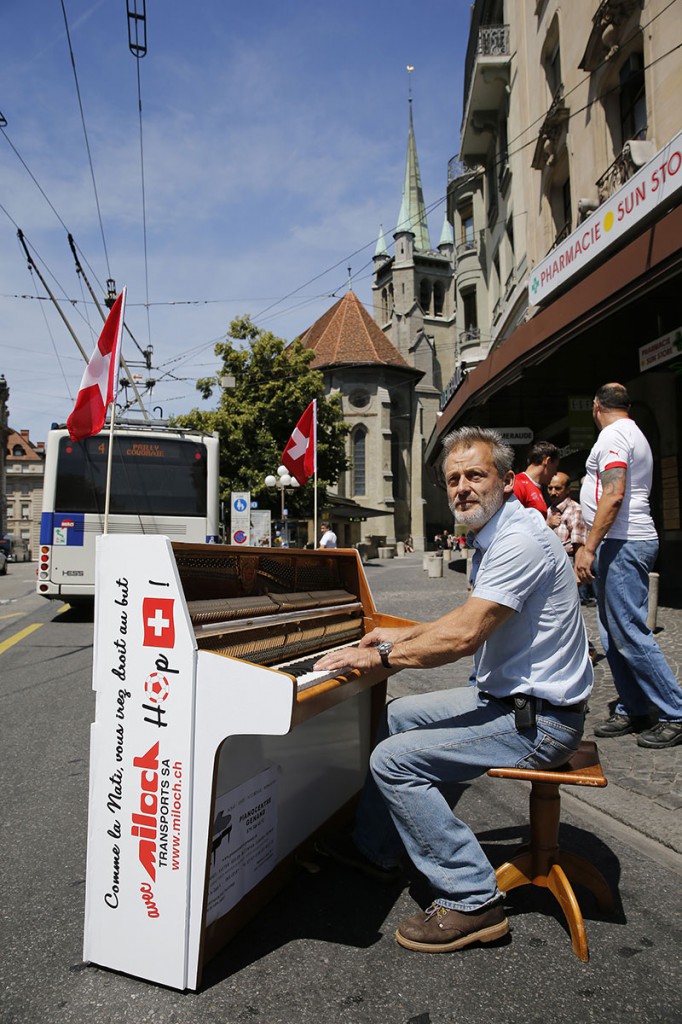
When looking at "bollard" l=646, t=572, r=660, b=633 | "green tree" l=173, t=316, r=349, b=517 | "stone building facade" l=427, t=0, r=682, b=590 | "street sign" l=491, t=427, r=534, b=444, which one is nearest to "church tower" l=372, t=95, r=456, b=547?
"green tree" l=173, t=316, r=349, b=517

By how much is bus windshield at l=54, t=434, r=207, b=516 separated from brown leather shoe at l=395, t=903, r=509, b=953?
11514 millimetres

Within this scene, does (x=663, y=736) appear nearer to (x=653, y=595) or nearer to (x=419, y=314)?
(x=653, y=595)

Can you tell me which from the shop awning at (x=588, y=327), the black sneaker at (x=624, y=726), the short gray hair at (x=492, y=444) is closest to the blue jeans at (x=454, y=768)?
the short gray hair at (x=492, y=444)

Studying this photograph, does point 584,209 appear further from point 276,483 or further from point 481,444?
point 276,483

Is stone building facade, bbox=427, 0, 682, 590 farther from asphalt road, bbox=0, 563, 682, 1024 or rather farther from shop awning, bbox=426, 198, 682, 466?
asphalt road, bbox=0, 563, 682, 1024

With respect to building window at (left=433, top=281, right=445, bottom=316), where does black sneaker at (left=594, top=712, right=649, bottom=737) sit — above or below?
below

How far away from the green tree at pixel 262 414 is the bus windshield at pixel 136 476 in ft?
76.2

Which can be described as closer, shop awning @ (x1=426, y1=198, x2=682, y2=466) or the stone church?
shop awning @ (x1=426, y1=198, x2=682, y2=466)

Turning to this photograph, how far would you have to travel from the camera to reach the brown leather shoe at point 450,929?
8.23 feet

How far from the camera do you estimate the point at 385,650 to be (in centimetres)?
269

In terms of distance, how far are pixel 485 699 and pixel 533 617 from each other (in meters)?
0.37

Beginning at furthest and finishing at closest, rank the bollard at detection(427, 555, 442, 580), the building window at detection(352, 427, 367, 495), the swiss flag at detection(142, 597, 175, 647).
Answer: the building window at detection(352, 427, 367, 495), the bollard at detection(427, 555, 442, 580), the swiss flag at detection(142, 597, 175, 647)

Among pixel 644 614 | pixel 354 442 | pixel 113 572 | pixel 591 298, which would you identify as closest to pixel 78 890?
pixel 113 572

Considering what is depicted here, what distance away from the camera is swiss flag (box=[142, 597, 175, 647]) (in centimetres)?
235
